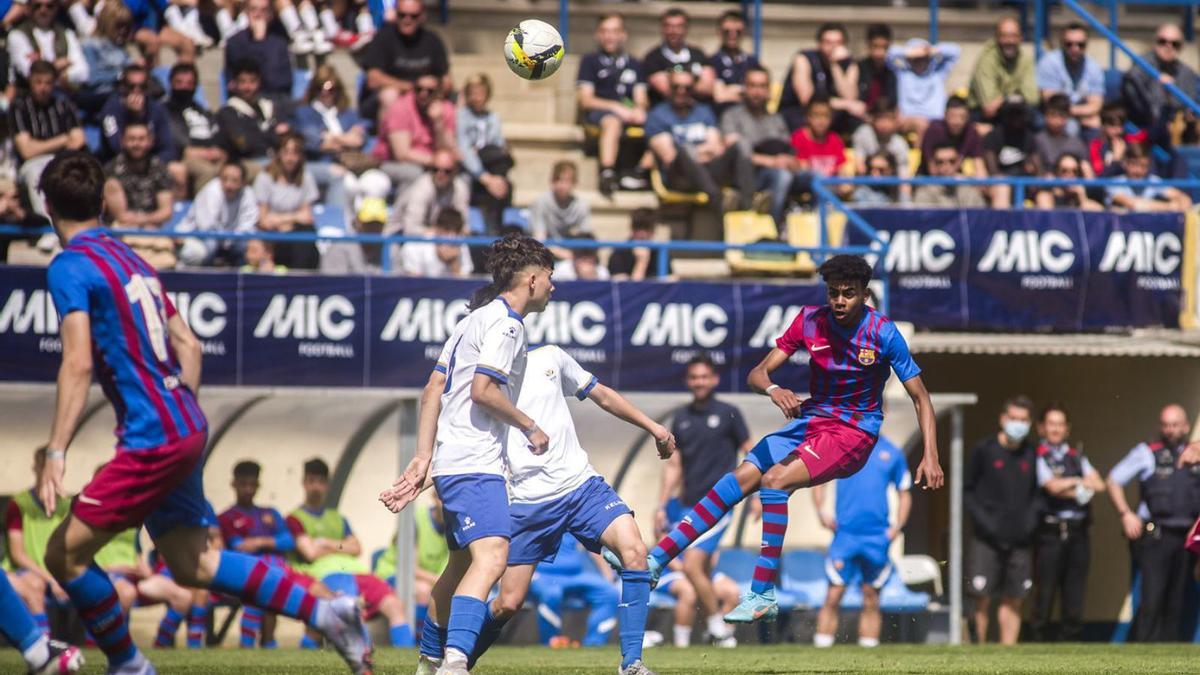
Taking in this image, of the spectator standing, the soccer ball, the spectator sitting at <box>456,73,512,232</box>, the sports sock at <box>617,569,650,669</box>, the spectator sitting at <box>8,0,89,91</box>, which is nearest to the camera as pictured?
the sports sock at <box>617,569,650,669</box>

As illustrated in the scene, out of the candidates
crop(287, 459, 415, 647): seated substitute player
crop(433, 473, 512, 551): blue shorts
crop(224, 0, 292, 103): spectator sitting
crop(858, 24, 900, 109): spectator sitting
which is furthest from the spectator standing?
crop(433, 473, 512, 551): blue shorts

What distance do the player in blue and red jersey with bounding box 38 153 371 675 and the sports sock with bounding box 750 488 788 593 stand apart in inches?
122

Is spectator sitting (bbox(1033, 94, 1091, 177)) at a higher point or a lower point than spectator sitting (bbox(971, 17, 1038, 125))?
lower

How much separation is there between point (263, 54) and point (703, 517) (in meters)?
9.56

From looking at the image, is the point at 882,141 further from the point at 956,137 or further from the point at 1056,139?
the point at 1056,139

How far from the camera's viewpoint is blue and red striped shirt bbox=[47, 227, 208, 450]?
6.72m

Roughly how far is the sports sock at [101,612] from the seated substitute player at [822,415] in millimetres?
3195

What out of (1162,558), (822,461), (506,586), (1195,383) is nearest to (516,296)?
(506,586)

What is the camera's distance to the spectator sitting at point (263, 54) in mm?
17500

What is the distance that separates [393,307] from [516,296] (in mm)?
7052

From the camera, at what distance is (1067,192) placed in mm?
17922

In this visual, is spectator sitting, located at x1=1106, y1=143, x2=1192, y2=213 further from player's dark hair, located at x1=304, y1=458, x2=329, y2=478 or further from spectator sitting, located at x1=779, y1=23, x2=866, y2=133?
player's dark hair, located at x1=304, y1=458, x2=329, y2=478

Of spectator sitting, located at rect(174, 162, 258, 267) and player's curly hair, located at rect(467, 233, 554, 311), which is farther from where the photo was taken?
spectator sitting, located at rect(174, 162, 258, 267)

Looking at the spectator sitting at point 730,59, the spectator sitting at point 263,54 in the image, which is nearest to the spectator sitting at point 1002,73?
the spectator sitting at point 730,59
